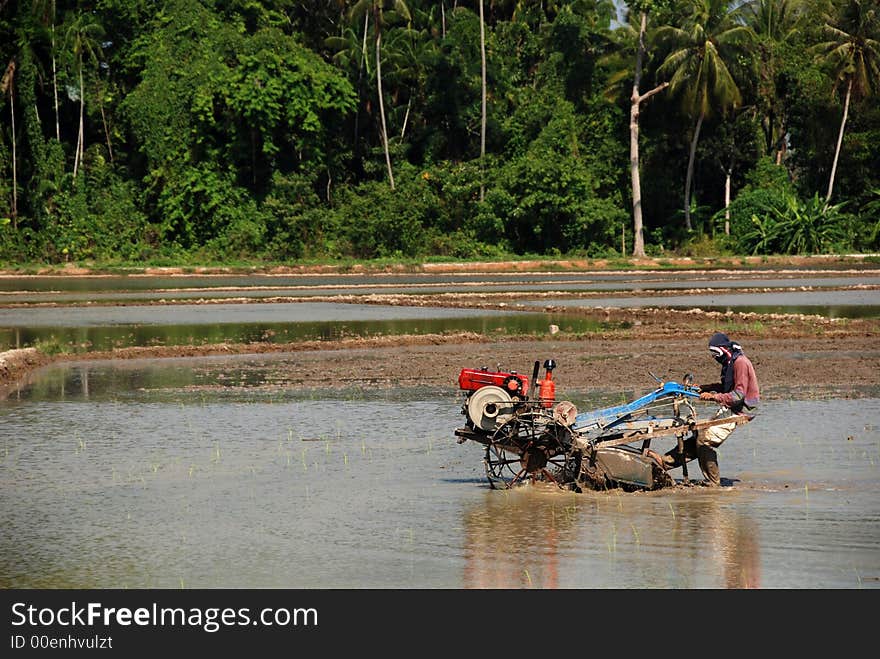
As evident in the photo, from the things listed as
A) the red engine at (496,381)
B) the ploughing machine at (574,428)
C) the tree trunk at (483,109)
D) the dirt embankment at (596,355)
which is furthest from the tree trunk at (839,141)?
the red engine at (496,381)

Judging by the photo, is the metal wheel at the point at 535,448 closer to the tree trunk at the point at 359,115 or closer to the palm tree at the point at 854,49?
the tree trunk at the point at 359,115

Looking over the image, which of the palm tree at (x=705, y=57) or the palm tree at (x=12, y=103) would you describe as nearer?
the palm tree at (x=705, y=57)

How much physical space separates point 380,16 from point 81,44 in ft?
36.6

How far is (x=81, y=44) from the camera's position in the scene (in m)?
47.5

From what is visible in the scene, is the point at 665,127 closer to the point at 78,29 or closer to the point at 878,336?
the point at 78,29

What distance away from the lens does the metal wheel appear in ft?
35.8

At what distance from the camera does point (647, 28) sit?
50.0 m

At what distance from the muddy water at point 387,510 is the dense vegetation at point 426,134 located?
31832 mm

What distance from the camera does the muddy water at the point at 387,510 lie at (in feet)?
29.5

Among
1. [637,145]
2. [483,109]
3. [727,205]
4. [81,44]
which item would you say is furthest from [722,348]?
[81,44]

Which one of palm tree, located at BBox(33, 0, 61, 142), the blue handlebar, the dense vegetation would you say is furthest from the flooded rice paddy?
palm tree, located at BBox(33, 0, 61, 142)

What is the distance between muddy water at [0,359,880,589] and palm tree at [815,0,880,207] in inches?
1288

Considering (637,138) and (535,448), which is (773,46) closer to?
(637,138)
